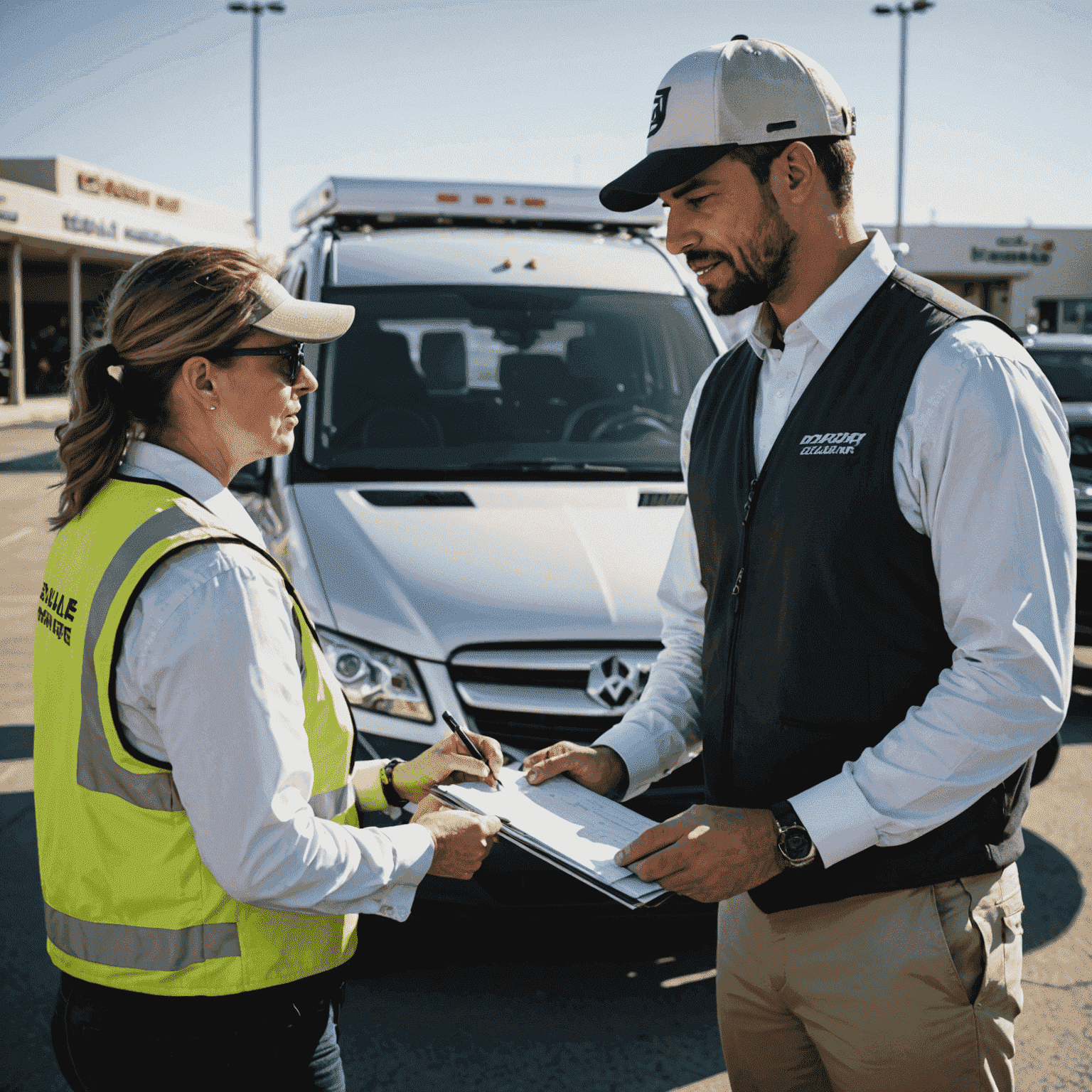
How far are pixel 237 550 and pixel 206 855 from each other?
411 mm

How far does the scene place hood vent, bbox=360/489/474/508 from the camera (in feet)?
12.8

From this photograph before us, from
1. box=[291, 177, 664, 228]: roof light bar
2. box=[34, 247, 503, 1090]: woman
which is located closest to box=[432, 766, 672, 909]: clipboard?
box=[34, 247, 503, 1090]: woman

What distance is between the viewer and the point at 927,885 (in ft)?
5.87

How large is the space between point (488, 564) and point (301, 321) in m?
1.79

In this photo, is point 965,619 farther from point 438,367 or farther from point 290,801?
point 438,367

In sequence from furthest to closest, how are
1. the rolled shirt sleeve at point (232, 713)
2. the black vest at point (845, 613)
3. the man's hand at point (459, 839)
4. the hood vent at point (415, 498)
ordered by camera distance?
the hood vent at point (415, 498)
the man's hand at point (459, 839)
the black vest at point (845, 613)
the rolled shirt sleeve at point (232, 713)

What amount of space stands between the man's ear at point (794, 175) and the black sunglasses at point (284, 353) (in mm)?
805

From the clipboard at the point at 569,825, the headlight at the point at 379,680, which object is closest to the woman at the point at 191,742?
the clipboard at the point at 569,825

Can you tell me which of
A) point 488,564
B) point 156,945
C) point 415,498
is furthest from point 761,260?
point 415,498

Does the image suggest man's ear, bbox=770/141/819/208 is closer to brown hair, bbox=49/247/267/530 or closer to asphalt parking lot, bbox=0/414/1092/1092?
brown hair, bbox=49/247/267/530

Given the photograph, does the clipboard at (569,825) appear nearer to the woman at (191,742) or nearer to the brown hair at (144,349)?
the woman at (191,742)

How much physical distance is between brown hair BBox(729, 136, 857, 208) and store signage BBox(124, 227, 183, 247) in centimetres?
3466

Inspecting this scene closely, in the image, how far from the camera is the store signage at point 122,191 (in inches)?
1302

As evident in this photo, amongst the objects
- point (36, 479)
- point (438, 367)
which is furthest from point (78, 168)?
point (438, 367)
